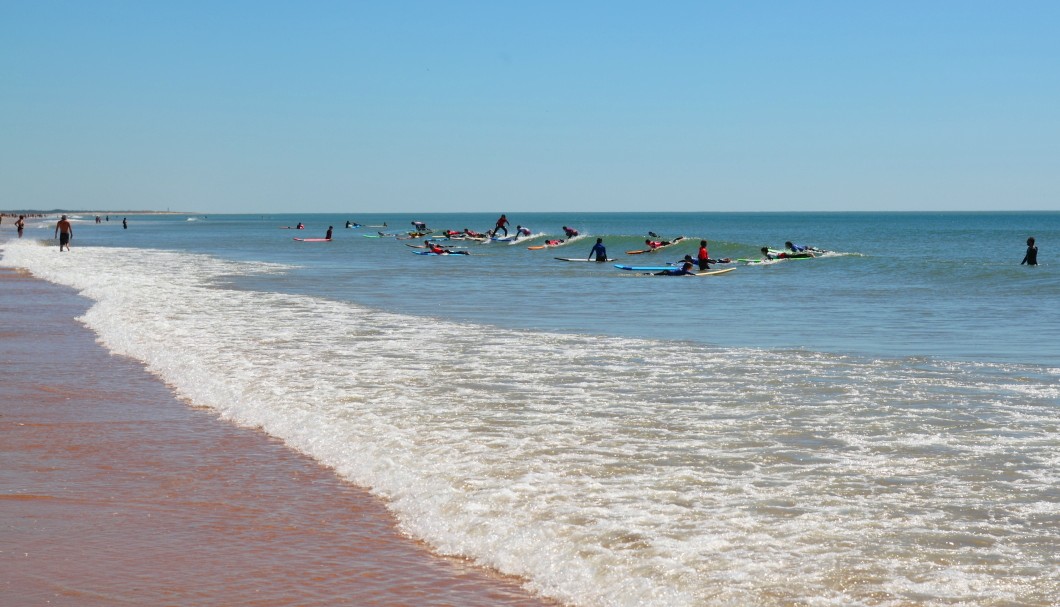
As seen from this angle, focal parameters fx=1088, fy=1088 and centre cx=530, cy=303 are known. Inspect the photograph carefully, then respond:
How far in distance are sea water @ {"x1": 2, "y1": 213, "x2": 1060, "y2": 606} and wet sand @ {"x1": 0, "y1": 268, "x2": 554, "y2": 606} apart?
35 centimetres

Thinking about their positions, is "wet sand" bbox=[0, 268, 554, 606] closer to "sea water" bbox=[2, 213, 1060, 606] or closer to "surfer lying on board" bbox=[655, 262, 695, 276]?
"sea water" bbox=[2, 213, 1060, 606]

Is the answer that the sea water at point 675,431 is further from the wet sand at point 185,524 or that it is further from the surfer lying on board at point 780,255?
the surfer lying on board at point 780,255

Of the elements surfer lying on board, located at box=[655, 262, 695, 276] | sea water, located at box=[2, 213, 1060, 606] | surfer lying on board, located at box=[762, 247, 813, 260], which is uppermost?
surfer lying on board, located at box=[762, 247, 813, 260]

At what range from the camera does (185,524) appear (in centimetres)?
655

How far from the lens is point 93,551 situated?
19.7ft

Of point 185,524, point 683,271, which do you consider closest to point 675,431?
point 185,524

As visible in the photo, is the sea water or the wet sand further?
the sea water

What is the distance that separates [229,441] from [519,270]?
105 feet

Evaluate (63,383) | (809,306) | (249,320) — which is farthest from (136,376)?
(809,306)

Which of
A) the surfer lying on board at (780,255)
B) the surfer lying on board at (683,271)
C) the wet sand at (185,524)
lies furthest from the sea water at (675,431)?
the surfer lying on board at (780,255)

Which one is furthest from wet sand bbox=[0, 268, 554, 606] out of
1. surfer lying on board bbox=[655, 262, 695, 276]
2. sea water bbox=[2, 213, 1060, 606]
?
surfer lying on board bbox=[655, 262, 695, 276]

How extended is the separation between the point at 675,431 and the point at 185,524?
13.7ft

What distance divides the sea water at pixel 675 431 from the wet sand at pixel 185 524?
1.15 feet

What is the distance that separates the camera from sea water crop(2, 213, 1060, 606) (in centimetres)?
579
